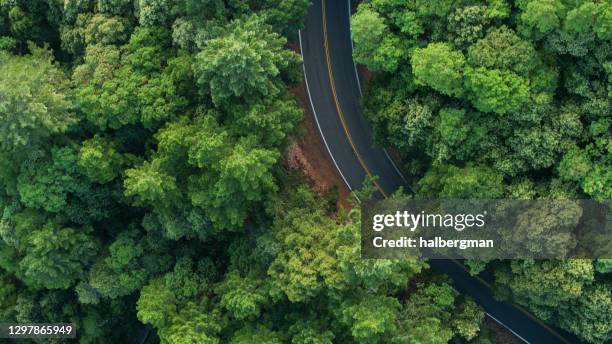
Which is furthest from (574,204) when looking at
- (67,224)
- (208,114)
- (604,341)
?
(67,224)

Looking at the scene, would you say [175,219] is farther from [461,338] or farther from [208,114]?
[461,338]

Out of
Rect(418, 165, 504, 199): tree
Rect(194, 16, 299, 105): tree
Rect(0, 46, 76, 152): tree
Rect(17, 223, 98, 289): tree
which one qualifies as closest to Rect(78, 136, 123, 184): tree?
Rect(0, 46, 76, 152): tree

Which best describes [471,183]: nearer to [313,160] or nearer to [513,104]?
[513,104]

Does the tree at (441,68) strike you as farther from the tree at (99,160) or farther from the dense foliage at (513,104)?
the tree at (99,160)

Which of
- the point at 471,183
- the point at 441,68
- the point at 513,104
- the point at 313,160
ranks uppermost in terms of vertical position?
the point at 441,68

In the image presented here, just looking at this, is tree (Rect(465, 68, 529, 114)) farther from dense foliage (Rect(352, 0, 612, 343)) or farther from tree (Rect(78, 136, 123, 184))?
tree (Rect(78, 136, 123, 184))

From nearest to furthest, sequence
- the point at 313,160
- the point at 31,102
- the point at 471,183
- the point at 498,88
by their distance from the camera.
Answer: the point at 498,88 → the point at 31,102 → the point at 471,183 → the point at 313,160

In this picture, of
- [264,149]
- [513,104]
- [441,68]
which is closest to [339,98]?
[264,149]
